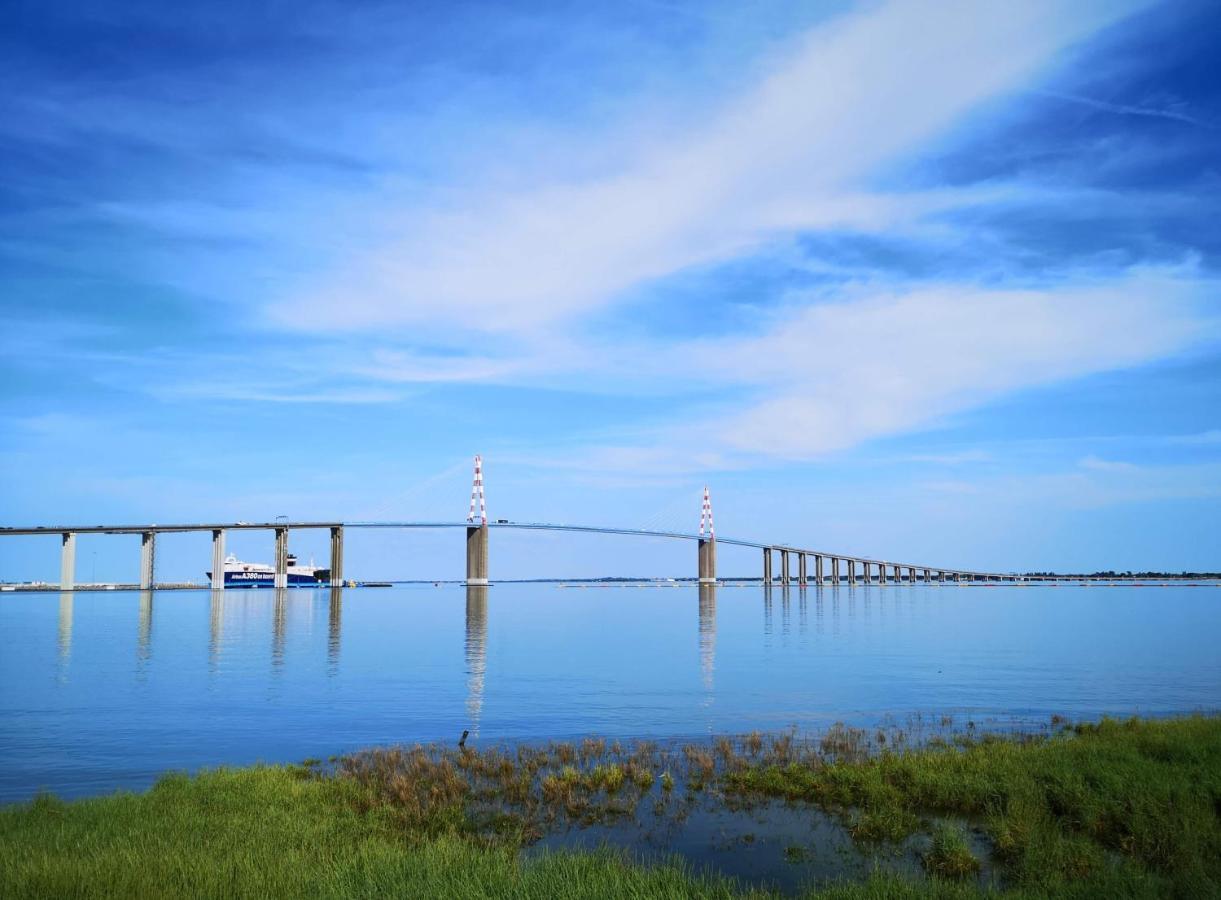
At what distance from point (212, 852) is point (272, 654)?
4151 centimetres

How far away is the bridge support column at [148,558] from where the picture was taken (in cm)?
15775

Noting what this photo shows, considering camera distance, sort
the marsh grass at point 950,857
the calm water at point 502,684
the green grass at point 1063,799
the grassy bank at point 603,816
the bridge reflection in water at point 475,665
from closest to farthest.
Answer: the grassy bank at point 603,816, the green grass at point 1063,799, the marsh grass at point 950,857, the calm water at point 502,684, the bridge reflection in water at point 475,665

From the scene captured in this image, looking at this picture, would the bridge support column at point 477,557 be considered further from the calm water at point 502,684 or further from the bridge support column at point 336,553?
the calm water at point 502,684

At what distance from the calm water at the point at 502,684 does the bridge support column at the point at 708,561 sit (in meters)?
111

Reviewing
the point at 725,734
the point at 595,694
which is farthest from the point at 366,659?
the point at 725,734

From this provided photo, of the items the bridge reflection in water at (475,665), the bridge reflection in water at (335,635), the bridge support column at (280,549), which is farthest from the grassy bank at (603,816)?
the bridge support column at (280,549)

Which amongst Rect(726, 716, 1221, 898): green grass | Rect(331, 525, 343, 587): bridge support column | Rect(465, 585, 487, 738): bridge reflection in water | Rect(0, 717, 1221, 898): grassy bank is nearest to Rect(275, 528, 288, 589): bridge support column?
Rect(331, 525, 343, 587): bridge support column

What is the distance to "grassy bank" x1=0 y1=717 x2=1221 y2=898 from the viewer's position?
10.7m

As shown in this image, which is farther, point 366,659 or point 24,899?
point 366,659

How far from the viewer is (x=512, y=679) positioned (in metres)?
39.2

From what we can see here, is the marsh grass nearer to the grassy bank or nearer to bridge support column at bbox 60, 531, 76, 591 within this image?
the grassy bank

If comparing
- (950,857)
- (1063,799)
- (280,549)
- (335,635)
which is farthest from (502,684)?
(280,549)

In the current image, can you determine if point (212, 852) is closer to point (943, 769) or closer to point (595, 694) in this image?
point (943, 769)

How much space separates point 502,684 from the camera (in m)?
37.3
